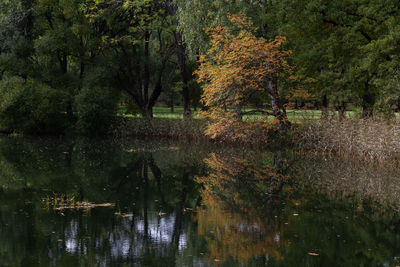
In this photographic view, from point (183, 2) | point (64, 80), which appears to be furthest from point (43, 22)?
point (183, 2)

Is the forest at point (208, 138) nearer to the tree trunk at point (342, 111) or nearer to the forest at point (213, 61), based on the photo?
the forest at point (213, 61)

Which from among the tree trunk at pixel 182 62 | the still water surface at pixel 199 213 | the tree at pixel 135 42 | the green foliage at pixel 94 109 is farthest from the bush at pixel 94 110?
the still water surface at pixel 199 213

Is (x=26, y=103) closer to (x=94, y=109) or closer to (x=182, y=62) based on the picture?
(x=94, y=109)

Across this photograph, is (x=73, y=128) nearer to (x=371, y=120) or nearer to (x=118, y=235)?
(x=371, y=120)

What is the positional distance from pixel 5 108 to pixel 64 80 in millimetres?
4319

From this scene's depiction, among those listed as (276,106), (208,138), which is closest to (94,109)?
(208,138)

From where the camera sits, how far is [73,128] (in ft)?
95.5

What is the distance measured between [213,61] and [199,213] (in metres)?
A: 13.8

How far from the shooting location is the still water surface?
21.5 ft

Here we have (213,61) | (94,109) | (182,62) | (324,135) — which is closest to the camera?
(324,135)

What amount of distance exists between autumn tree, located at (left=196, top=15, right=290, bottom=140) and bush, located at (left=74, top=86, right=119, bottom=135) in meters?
8.91

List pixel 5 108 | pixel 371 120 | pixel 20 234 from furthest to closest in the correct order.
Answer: pixel 5 108
pixel 371 120
pixel 20 234

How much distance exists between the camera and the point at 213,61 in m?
21.9

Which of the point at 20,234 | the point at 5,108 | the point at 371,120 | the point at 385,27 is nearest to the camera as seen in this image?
the point at 20,234
